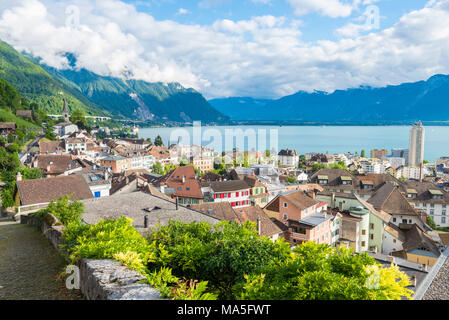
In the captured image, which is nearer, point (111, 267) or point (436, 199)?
point (111, 267)

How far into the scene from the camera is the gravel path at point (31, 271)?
6.68 m

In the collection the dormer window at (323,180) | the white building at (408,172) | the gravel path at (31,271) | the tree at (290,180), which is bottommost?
the white building at (408,172)

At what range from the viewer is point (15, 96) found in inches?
3839

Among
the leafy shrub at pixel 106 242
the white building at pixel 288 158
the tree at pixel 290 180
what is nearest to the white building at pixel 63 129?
the tree at pixel 290 180

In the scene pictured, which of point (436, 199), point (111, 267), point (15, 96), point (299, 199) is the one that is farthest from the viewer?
point (15, 96)

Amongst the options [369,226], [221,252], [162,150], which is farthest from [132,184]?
[162,150]

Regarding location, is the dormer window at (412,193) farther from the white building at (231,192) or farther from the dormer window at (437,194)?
the white building at (231,192)

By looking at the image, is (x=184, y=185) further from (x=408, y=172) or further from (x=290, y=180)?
(x=408, y=172)

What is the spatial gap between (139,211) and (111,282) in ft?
36.5

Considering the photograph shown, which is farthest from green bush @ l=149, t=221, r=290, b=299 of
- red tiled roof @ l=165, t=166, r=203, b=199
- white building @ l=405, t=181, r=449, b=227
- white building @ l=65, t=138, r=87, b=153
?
white building @ l=65, t=138, r=87, b=153

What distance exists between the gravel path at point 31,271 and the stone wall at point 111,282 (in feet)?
2.09
